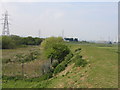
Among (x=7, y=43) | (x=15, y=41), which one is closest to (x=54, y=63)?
(x=7, y=43)

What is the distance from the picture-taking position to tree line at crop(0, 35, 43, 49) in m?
45.9

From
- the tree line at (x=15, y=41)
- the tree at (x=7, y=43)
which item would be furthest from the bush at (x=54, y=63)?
the tree at (x=7, y=43)

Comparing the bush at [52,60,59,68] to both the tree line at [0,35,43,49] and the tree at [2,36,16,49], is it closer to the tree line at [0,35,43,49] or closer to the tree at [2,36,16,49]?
the tree line at [0,35,43,49]

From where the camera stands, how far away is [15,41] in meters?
54.9

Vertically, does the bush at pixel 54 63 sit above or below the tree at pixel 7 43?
below

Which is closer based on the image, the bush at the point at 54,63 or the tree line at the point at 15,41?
the bush at the point at 54,63

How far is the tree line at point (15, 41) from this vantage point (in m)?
45.9

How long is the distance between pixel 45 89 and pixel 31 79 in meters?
5.38

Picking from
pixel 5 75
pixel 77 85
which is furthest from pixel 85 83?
pixel 5 75

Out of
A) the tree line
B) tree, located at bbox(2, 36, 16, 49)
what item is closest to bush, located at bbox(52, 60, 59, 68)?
the tree line

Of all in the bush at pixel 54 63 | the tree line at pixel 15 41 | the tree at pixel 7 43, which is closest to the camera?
the bush at pixel 54 63

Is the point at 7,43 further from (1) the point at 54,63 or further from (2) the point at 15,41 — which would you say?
(1) the point at 54,63

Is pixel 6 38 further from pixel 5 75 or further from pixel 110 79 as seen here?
pixel 110 79

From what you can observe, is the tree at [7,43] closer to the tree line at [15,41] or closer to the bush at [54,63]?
the tree line at [15,41]
